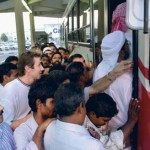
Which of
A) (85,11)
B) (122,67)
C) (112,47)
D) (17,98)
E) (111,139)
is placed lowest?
(111,139)

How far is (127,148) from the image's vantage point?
2.25 m

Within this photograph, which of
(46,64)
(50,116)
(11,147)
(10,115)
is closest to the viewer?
(11,147)

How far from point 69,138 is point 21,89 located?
148 cm

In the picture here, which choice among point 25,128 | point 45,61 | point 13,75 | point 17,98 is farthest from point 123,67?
point 45,61

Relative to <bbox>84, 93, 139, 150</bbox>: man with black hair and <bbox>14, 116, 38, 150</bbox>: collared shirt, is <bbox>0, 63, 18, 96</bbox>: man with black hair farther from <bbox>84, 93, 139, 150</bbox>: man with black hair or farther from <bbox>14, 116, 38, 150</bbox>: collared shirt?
<bbox>84, 93, 139, 150</bbox>: man with black hair

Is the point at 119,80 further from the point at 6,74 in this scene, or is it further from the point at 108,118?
the point at 6,74

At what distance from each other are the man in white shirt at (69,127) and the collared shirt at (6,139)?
0.29 meters

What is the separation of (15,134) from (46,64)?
380cm

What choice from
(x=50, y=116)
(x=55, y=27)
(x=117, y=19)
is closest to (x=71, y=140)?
(x=50, y=116)

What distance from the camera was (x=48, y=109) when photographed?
2195 mm

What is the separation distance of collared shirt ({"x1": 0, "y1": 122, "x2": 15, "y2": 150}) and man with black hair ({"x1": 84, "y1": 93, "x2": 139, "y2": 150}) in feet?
1.71

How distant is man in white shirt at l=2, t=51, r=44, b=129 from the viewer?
2924 millimetres

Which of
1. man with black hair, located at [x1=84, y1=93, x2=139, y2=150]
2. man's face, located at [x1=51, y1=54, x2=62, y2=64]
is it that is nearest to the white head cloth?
man with black hair, located at [x1=84, y1=93, x2=139, y2=150]

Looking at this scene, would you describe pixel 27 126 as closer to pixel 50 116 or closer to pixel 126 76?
pixel 50 116
